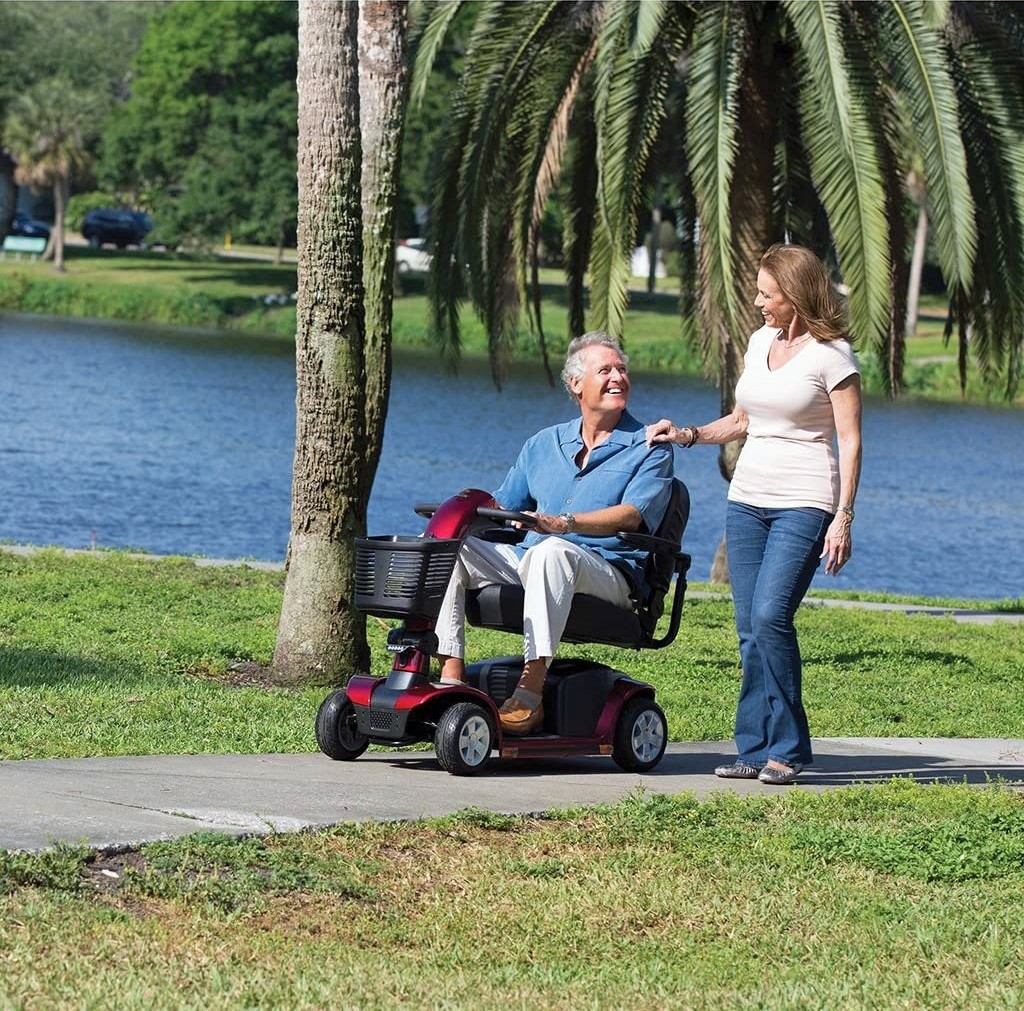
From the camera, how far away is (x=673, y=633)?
7164mm

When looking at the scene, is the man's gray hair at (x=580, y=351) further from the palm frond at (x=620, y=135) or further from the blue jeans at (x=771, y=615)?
the palm frond at (x=620, y=135)

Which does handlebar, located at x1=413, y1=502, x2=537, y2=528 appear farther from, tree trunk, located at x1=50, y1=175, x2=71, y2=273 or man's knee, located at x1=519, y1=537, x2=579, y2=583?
tree trunk, located at x1=50, y1=175, x2=71, y2=273

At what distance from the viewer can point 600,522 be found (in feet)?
22.4

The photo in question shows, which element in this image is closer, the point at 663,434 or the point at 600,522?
the point at 600,522

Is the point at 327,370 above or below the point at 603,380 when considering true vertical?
below

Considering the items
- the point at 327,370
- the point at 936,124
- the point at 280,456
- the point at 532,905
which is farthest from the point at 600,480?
the point at 280,456

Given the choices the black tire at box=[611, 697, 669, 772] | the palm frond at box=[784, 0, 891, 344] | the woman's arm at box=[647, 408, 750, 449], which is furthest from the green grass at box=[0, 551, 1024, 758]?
the palm frond at box=[784, 0, 891, 344]

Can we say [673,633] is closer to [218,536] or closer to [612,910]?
[612,910]

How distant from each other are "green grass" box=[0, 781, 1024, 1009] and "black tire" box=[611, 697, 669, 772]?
38.1 inches

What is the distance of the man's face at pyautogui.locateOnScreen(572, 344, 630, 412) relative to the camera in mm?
7023

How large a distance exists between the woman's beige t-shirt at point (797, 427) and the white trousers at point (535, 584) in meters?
0.72

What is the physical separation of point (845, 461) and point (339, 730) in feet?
7.06

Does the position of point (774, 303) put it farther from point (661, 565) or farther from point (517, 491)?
point (517, 491)

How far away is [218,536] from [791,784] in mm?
16329
